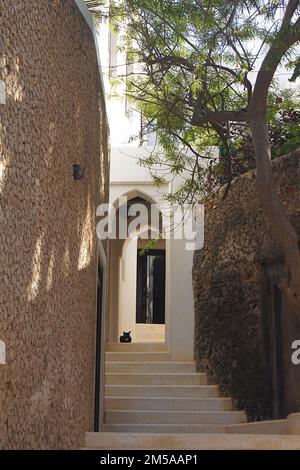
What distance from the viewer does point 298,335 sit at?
7672 mm

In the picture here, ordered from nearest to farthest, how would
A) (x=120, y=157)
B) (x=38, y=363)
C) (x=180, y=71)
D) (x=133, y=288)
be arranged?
(x=38, y=363) < (x=180, y=71) < (x=120, y=157) < (x=133, y=288)

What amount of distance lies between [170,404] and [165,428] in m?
0.83

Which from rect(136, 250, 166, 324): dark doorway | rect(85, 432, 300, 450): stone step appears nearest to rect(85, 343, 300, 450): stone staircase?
rect(85, 432, 300, 450): stone step

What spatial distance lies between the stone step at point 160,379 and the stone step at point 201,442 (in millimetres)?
3884

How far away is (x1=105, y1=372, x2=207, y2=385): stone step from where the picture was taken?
8.83 metres

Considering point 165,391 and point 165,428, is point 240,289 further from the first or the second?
point 165,428

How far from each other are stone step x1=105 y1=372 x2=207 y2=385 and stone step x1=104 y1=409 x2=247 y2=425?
32.9 inches

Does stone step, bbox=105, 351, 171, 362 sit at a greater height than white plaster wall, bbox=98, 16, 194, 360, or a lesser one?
lesser

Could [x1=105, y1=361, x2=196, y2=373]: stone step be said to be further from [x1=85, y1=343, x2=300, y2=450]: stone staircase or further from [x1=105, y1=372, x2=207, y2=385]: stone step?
[x1=105, y1=372, x2=207, y2=385]: stone step

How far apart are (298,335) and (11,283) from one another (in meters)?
5.08

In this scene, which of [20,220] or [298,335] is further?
[298,335]
